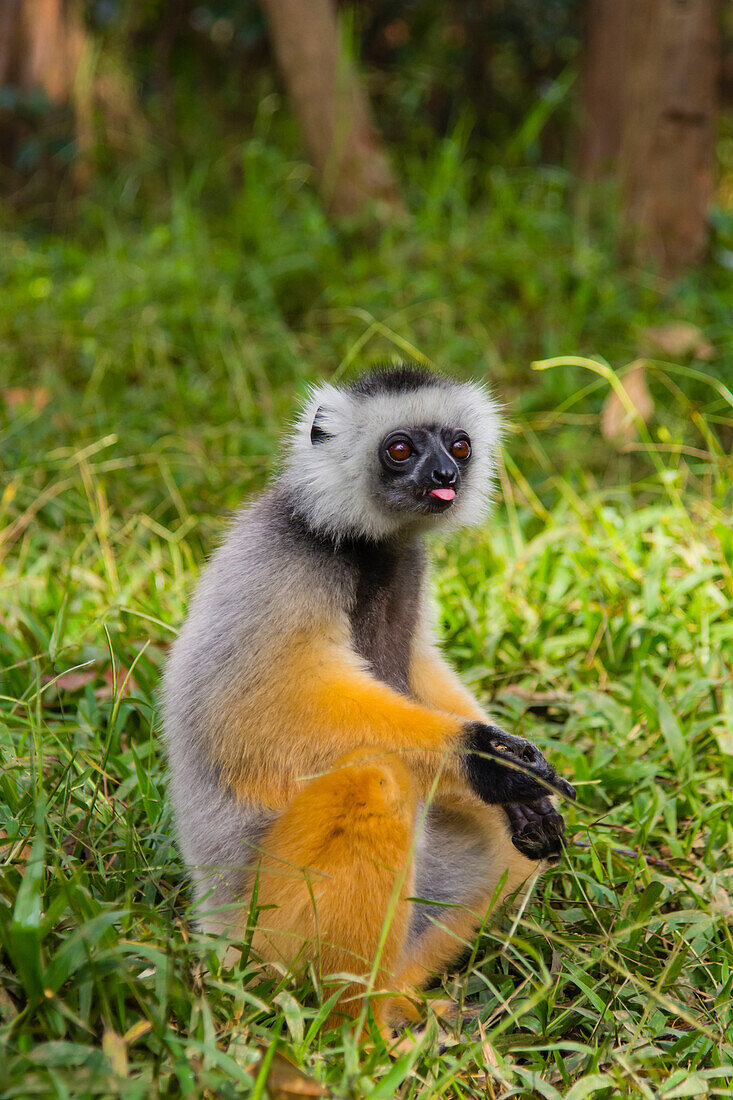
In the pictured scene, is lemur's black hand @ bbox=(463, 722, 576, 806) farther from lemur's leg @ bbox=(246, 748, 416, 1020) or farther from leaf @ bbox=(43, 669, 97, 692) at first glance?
leaf @ bbox=(43, 669, 97, 692)

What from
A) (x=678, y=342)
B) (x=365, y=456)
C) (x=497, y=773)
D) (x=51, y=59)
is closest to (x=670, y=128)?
(x=678, y=342)

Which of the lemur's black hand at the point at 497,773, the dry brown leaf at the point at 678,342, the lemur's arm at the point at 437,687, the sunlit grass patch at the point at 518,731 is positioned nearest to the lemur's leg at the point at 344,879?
the sunlit grass patch at the point at 518,731

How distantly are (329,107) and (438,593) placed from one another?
4784 mm

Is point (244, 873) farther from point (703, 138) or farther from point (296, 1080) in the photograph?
point (703, 138)

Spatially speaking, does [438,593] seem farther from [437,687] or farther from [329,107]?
[329,107]

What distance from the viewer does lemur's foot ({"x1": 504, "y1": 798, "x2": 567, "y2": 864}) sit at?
287 centimetres

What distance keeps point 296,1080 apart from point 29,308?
19.4 ft

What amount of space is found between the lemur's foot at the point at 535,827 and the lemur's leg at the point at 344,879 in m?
0.33

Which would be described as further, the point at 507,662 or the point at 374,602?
the point at 507,662

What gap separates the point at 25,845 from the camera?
2.89m

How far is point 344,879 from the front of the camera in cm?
261

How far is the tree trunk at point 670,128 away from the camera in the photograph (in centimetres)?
720

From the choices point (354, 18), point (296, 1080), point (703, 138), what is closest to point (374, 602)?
point (296, 1080)

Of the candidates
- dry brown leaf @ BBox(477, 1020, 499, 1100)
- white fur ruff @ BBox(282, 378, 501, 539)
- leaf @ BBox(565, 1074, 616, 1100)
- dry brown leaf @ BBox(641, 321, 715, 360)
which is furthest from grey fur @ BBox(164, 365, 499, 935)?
dry brown leaf @ BBox(641, 321, 715, 360)
